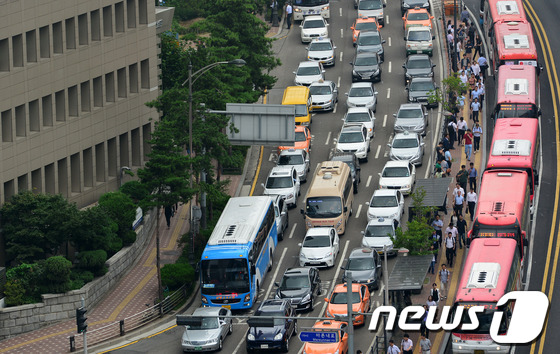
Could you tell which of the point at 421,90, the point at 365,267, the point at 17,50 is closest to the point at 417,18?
the point at 421,90

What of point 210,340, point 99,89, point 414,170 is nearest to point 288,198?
point 414,170

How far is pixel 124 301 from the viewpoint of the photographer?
6700cm

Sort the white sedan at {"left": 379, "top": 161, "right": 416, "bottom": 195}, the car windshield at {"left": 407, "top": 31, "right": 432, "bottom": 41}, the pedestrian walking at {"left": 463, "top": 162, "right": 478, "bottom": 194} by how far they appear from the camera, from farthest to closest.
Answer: the car windshield at {"left": 407, "top": 31, "right": 432, "bottom": 41} → the white sedan at {"left": 379, "top": 161, "right": 416, "bottom": 195} → the pedestrian walking at {"left": 463, "top": 162, "right": 478, "bottom": 194}

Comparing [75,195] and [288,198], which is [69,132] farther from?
[288,198]

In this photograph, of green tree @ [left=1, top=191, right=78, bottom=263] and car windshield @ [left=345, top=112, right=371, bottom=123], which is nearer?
green tree @ [left=1, top=191, right=78, bottom=263]

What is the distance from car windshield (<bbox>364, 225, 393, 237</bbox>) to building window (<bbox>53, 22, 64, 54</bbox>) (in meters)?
19.6

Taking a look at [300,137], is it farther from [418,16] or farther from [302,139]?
[418,16]

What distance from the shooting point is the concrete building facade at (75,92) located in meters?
69.1

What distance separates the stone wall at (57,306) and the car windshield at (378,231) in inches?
501

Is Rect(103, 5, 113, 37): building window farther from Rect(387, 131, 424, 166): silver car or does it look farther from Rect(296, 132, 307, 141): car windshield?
Rect(387, 131, 424, 166): silver car

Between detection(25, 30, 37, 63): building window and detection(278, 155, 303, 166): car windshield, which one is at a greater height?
detection(25, 30, 37, 63): building window

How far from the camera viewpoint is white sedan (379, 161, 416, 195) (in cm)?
7494

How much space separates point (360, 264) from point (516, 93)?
18691 millimetres

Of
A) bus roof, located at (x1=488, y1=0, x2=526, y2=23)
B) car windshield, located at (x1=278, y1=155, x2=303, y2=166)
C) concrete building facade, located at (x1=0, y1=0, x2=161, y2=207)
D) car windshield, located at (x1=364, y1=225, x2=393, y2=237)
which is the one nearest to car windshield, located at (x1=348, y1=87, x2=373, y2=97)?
car windshield, located at (x1=278, y1=155, x2=303, y2=166)
